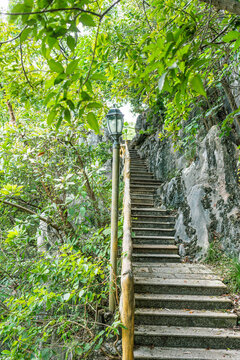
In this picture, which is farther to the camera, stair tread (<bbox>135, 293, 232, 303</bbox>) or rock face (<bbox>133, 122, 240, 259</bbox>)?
rock face (<bbox>133, 122, 240, 259</bbox>)

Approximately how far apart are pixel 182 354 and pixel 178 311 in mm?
556

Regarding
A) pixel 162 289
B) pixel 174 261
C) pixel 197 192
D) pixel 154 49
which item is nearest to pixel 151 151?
pixel 197 192

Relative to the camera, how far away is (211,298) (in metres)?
3.28

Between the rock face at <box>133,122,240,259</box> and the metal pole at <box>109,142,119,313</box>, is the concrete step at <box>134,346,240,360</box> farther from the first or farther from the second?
the rock face at <box>133,122,240,259</box>

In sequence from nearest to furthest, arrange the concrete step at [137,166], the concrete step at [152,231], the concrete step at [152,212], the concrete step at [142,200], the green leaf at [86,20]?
1. the green leaf at [86,20]
2. the concrete step at [152,231]
3. the concrete step at [152,212]
4. the concrete step at [142,200]
5. the concrete step at [137,166]

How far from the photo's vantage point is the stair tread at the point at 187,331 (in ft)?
9.20

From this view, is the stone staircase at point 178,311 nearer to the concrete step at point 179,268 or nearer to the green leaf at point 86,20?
the concrete step at point 179,268

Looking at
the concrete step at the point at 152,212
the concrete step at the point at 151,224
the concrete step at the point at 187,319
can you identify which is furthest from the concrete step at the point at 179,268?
the concrete step at the point at 152,212

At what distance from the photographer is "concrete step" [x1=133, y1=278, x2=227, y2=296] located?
340 cm

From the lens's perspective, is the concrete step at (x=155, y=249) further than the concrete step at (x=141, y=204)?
No

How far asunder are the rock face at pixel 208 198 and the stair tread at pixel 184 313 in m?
1.00

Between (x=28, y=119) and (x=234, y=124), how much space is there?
3889mm

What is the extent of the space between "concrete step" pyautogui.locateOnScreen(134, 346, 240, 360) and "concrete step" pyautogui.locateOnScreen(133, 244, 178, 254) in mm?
1893

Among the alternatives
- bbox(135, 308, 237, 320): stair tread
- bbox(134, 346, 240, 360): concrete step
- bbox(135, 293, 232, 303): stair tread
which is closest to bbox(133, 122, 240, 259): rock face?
bbox(135, 293, 232, 303): stair tread
